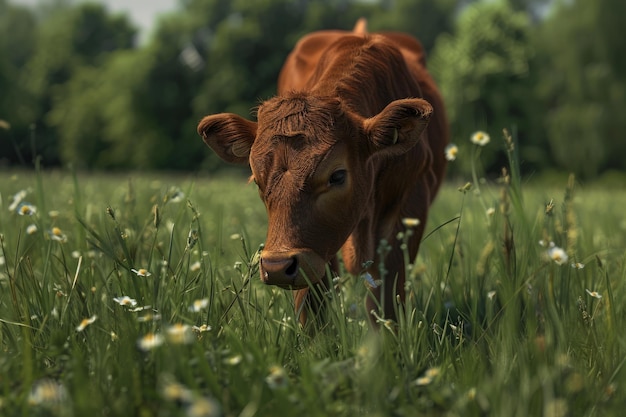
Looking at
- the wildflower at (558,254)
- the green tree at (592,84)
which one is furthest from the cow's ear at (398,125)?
the green tree at (592,84)

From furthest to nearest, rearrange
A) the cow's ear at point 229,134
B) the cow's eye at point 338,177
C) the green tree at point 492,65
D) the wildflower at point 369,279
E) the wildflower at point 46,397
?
the green tree at point 492,65 < the cow's ear at point 229,134 < the cow's eye at point 338,177 < the wildflower at point 369,279 < the wildflower at point 46,397

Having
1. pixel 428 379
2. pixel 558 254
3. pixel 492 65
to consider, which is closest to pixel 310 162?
pixel 558 254

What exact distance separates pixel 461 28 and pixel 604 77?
8.74 metres

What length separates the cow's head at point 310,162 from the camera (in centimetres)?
273

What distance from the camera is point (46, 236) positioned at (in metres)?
3.24

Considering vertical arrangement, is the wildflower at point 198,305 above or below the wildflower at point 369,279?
above

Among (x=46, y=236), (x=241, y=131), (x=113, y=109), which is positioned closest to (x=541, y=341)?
(x=241, y=131)

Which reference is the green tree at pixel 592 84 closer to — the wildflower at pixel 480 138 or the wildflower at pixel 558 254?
the wildflower at pixel 480 138

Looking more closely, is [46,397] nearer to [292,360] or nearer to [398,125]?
[292,360]

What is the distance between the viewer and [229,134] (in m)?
3.22

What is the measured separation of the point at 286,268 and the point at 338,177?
0.53 m

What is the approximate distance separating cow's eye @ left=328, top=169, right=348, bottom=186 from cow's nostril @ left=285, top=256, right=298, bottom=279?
16.6 inches

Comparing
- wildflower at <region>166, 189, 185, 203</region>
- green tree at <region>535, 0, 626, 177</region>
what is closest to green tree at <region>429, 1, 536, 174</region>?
green tree at <region>535, 0, 626, 177</region>

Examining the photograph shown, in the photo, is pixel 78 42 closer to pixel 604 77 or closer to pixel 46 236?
pixel 604 77
